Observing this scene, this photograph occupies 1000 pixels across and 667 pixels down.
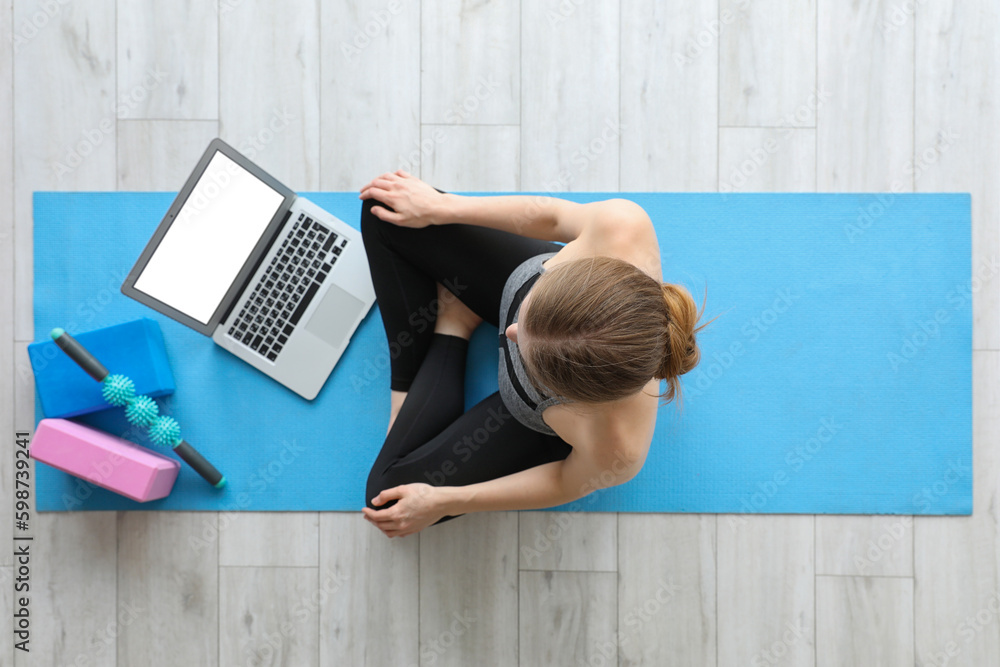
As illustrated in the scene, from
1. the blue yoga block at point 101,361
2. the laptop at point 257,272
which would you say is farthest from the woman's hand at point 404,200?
the blue yoga block at point 101,361

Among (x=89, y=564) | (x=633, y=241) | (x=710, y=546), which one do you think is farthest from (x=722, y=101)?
(x=89, y=564)

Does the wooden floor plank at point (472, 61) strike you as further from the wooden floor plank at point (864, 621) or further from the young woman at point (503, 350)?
the wooden floor plank at point (864, 621)

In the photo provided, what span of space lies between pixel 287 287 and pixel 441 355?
0.92 ft

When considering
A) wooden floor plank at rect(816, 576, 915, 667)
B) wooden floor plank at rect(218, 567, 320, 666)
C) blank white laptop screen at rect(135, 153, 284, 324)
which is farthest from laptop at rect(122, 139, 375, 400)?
wooden floor plank at rect(816, 576, 915, 667)

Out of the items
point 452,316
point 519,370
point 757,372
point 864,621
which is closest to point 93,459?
point 452,316

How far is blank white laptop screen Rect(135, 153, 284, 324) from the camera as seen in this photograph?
1034mm

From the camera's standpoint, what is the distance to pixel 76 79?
3.71 feet

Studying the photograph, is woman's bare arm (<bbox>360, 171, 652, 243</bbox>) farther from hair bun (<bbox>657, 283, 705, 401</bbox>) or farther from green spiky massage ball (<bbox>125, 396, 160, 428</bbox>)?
green spiky massage ball (<bbox>125, 396, 160, 428</bbox>)

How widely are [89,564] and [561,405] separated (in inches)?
36.4

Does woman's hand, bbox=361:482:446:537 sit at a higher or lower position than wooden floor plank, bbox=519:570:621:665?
higher

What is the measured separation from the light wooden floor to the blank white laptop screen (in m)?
0.10

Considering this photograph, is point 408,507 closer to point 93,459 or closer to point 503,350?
point 503,350

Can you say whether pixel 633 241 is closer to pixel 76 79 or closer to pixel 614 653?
pixel 614 653

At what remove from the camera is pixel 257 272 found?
1055mm
